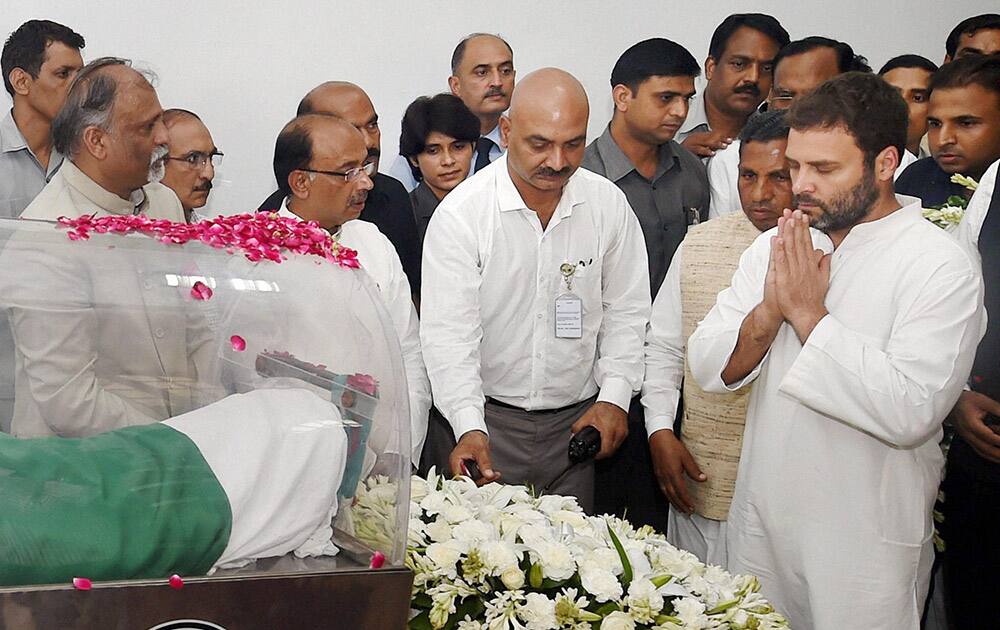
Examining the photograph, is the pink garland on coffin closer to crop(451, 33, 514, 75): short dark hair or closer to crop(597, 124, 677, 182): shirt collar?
crop(597, 124, 677, 182): shirt collar

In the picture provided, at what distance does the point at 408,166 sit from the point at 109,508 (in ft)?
11.7

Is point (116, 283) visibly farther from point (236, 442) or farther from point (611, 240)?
point (611, 240)

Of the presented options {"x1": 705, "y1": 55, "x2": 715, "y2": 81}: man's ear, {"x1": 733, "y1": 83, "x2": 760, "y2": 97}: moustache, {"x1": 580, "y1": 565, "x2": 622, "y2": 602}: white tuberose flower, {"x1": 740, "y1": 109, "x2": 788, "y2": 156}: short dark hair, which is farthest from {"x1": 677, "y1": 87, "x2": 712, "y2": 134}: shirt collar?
{"x1": 580, "y1": 565, "x2": 622, "y2": 602}: white tuberose flower

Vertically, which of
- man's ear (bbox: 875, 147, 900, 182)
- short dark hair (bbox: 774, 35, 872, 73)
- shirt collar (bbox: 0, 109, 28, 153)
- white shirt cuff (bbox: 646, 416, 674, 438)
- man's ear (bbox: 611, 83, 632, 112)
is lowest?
white shirt cuff (bbox: 646, 416, 674, 438)

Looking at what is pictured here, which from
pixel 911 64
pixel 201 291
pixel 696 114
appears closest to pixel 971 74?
pixel 911 64

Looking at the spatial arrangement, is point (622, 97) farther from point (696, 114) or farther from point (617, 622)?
point (617, 622)

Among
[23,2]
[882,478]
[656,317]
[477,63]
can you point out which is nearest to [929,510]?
[882,478]

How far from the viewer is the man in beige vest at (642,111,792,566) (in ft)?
11.5

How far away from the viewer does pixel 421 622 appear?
1.82 m

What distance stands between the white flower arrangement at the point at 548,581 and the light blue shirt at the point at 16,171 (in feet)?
9.10

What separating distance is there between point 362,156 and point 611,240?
831 mm

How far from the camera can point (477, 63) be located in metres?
5.04

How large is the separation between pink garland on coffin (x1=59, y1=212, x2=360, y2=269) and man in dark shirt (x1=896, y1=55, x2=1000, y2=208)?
2660 mm

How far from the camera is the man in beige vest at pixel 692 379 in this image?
3.52 metres
